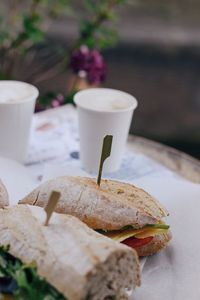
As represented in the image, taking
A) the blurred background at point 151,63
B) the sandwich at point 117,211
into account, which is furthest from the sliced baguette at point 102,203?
the blurred background at point 151,63

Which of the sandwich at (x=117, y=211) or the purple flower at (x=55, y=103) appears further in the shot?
the purple flower at (x=55, y=103)

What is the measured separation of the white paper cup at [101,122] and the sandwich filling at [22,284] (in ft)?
2.85

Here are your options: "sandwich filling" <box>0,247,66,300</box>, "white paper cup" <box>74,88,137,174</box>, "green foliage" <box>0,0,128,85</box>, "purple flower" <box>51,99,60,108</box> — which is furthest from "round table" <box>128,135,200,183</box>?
"sandwich filling" <box>0,247,66,300</box>

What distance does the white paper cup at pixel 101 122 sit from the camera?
2346 millimetres

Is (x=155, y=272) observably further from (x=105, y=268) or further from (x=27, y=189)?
(x=27, y=189)

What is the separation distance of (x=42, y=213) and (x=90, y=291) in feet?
1.09

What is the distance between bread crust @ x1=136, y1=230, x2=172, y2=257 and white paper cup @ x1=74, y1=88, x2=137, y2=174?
610 millimetres

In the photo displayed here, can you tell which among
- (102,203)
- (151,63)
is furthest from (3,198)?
(151,63)

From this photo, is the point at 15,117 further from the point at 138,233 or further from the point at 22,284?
the point at 22,284

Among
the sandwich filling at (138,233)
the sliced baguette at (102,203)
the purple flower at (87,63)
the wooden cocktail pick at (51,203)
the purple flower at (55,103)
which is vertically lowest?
the purple flower at (55,103)

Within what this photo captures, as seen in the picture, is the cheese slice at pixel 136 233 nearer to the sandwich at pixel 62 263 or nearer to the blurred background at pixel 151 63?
the sandwich at pixel 62 263

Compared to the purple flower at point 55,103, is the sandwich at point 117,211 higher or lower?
higher

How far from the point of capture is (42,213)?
5.61 ft

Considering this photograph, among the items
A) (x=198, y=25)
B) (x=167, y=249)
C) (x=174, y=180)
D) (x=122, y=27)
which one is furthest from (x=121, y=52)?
(x=167, y=249)
